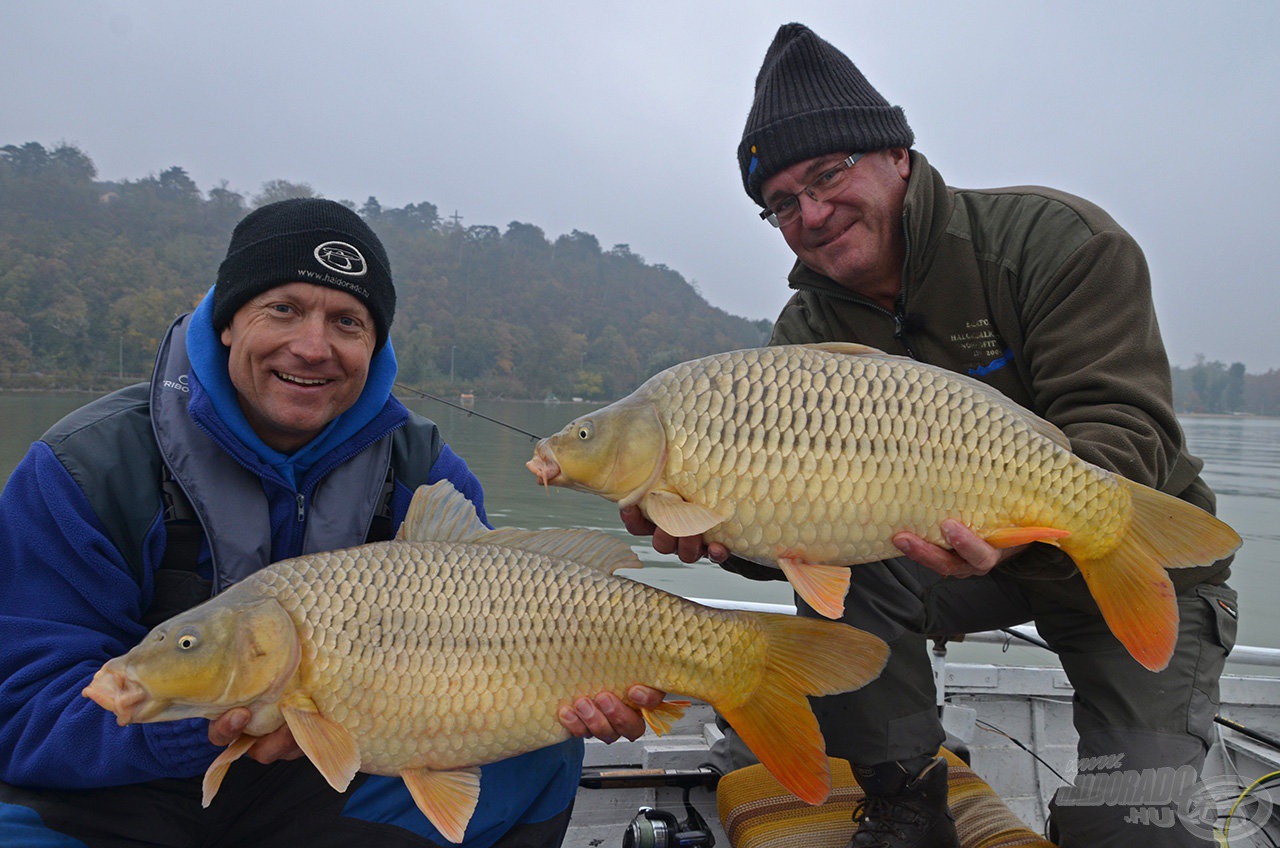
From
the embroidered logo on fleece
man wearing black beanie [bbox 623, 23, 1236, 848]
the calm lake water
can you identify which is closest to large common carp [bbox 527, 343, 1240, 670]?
man wearing black beanie [bbox 623, 23, 1236, 848]

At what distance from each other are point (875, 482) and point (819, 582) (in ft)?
0.61

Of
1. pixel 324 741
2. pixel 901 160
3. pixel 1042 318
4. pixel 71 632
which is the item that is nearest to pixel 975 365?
pixel 1042 318

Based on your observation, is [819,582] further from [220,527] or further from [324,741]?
[220,527]

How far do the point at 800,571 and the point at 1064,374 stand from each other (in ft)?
→ 2.29

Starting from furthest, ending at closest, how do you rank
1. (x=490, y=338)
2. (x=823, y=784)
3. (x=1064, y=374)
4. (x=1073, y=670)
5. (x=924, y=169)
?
(x=490, y=338) → (x=924, y=169) → (x=1073, y=670) → (x=1064, y=374) → (x=823, y=784)

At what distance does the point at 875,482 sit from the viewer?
4.15ft

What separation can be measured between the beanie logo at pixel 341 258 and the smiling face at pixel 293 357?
5 cm

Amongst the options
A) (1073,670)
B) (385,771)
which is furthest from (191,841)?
(1073,670)

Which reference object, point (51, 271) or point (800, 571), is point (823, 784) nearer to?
point (800, 571)

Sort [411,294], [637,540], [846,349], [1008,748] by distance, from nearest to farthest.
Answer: [846,349], [1008,748], [637,540], [411,294]

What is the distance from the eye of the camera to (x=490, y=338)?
1209 inches

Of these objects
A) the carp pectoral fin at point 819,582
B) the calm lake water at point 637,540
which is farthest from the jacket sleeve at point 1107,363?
the calm lake water at point 637,540

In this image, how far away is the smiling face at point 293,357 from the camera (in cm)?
151

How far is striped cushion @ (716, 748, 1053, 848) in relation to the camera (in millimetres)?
1659
